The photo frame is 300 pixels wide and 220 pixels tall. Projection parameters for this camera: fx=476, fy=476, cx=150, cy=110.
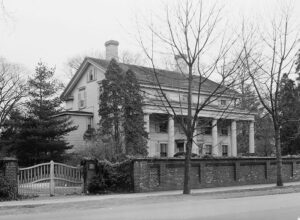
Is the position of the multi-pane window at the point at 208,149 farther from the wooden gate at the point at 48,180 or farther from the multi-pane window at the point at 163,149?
the wooden gate at the point at 48,180

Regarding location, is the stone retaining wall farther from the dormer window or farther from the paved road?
the dormer window

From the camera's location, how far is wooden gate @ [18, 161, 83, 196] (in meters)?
18.8

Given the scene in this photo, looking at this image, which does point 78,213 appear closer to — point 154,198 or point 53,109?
point 154,198

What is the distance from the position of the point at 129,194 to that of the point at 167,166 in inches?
115

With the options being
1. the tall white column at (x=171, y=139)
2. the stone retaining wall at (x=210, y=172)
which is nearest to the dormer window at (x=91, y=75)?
the tall white column at (x=171, y=139)

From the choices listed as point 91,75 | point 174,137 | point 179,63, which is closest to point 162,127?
point 174,137

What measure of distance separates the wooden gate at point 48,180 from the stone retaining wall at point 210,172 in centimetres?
277

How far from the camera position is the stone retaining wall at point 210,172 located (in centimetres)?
2130

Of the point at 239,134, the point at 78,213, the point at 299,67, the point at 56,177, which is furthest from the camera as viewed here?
the point at 239,134

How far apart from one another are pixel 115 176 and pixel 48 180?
3103 millimetres

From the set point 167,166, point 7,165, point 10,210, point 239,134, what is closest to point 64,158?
point 167,166

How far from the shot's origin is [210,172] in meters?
24.2

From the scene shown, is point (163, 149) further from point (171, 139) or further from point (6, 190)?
point (6, 190)

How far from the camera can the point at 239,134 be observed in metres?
56.1
